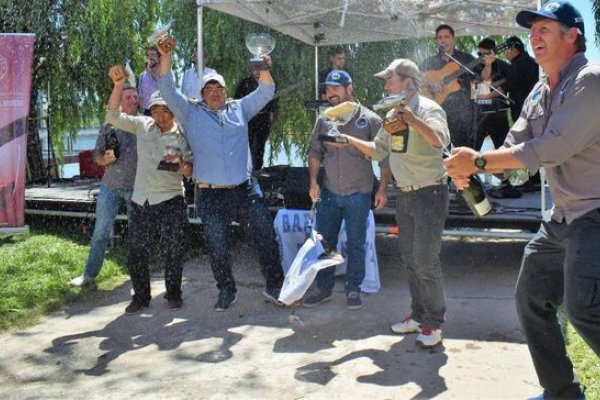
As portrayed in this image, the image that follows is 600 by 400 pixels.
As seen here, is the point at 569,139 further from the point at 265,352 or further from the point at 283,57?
the point at 283,57

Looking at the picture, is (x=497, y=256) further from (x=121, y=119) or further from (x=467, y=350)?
(x=121, y=119)

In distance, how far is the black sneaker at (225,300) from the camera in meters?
5.55

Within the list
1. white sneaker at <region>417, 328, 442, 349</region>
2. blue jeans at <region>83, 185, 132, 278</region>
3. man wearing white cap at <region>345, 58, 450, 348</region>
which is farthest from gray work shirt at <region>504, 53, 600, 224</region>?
blue jeans at <region>83, 185, 132, 278</region>

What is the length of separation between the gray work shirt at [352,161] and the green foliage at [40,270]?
265 cm

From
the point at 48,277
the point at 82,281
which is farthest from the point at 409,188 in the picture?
the point at 48,277

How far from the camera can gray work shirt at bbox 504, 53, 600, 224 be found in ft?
9.14

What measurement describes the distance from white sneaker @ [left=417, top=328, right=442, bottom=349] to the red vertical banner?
5245mm

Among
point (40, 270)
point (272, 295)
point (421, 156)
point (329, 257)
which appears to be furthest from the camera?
point (40, 270)

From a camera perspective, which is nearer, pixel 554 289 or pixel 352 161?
pixel 554 289

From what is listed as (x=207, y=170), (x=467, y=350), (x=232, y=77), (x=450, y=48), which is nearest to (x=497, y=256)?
(x=450, y=48)

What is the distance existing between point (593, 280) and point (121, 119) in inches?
155

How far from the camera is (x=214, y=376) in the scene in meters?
4.13

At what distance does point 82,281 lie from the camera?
630 centimetres

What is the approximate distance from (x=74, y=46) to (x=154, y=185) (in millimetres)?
7127
